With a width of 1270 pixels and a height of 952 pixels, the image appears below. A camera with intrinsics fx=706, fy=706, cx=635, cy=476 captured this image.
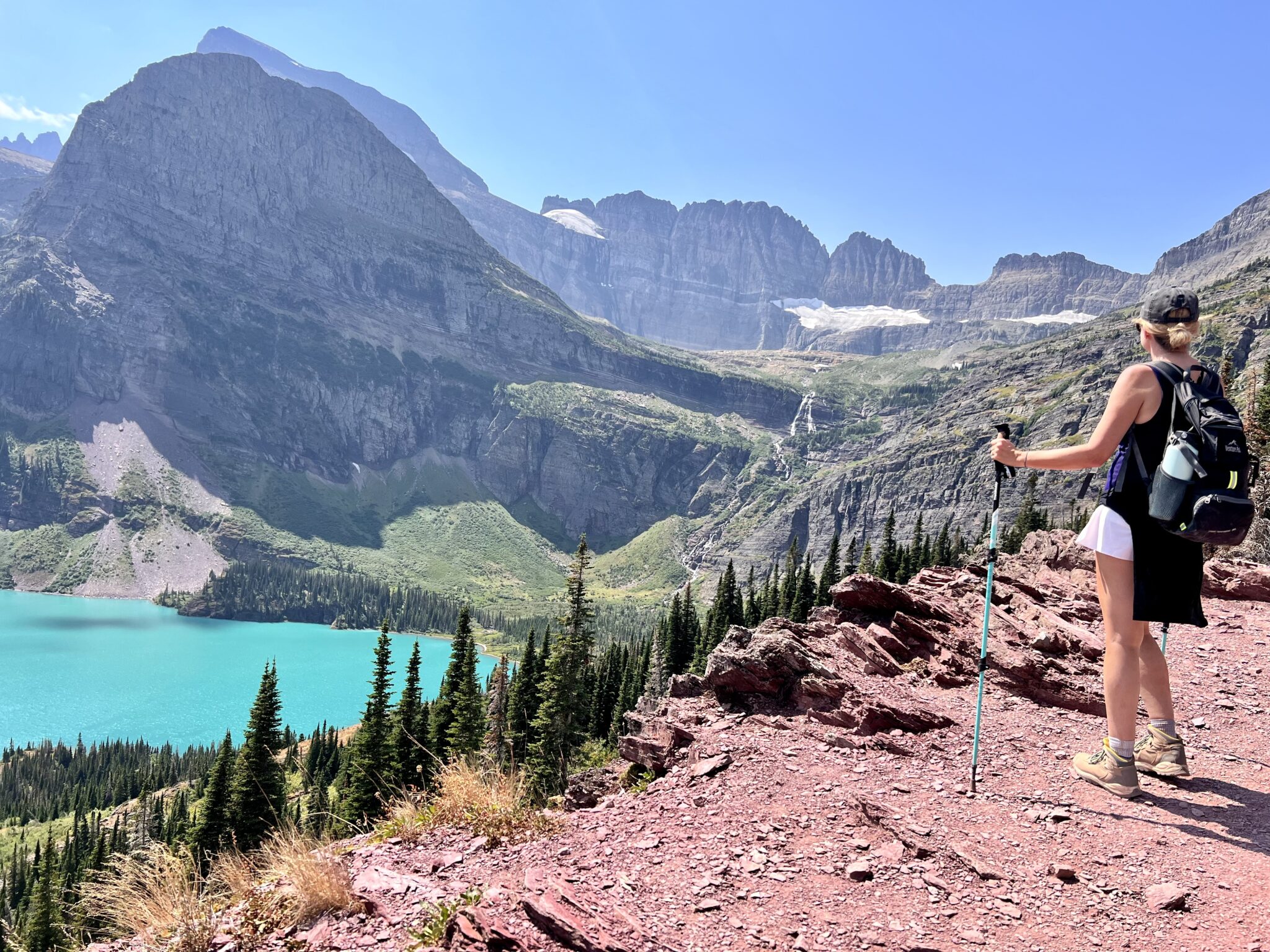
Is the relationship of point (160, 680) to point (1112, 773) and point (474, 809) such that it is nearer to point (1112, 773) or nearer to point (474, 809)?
point (474, 809)

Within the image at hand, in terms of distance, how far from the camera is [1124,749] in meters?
6.37

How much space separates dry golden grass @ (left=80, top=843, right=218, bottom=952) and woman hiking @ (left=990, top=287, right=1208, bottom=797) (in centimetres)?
807

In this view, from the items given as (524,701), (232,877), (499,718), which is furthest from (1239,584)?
(499,718)

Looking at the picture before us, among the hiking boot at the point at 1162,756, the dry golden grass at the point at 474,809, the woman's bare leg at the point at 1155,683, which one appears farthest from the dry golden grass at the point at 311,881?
the woman's bare leg at the point at 1155,683

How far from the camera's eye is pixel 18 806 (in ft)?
305

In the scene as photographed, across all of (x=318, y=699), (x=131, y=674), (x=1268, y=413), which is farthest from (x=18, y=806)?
(x=1268, y=413)

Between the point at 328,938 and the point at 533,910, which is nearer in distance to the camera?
the point at 533,910

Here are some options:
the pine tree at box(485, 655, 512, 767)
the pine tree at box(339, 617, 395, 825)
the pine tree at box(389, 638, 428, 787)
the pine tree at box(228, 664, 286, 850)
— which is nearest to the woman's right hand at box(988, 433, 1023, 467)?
the pine tree at box(485, 655, 512, 767)

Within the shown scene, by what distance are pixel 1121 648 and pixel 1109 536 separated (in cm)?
103

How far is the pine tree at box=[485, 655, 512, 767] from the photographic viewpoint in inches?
1439

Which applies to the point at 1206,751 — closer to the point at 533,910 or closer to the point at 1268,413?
the point at 533,910

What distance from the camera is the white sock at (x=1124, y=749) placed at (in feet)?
20.9

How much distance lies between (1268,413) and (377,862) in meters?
49.6

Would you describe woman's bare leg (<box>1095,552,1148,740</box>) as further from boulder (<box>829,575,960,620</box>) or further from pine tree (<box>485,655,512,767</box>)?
pine tree (<box>485,655,512,767</box>)
